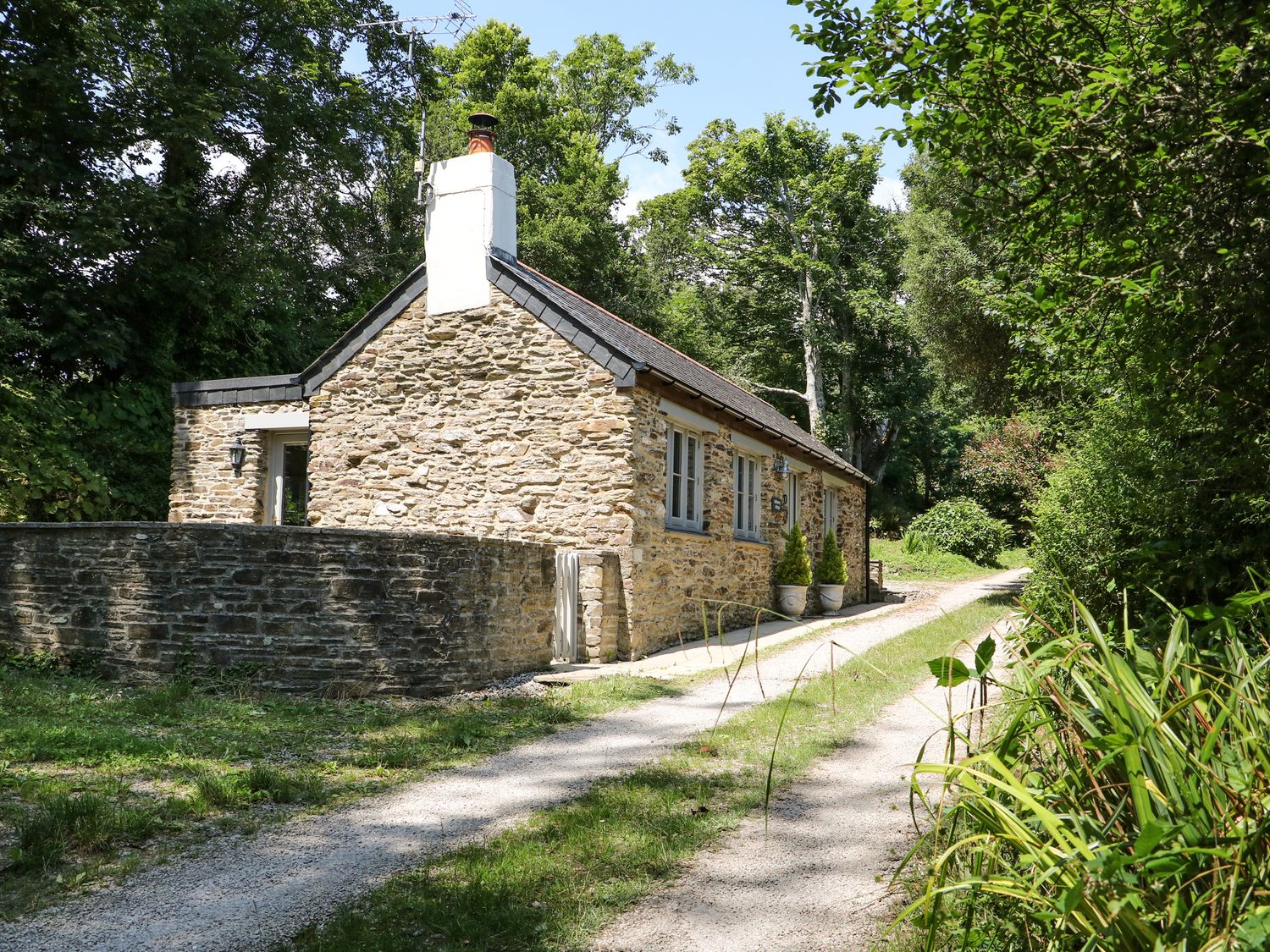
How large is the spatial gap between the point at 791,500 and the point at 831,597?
6.93 ft

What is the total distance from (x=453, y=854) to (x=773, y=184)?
104 ft

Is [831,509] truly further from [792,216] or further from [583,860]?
[792,216]

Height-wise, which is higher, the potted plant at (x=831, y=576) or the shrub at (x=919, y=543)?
the shrub at (x=919, y=543)

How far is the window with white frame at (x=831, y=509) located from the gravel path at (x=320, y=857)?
12.8m

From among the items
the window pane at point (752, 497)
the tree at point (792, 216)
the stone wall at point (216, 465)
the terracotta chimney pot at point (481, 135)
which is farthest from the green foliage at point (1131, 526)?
the tree at point (792, 216)

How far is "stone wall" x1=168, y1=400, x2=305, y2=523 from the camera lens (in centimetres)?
1405

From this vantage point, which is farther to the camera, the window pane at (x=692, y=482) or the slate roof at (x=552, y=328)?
the window pane at (x=692, y=482)

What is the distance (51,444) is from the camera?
13.7 metres

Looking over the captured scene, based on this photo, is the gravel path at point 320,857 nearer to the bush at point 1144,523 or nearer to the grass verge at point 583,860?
the grass verge at point 583,860

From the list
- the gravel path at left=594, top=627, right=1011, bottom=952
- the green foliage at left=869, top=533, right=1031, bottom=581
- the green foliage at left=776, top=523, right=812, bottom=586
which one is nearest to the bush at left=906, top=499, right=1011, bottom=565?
the green foliage at left=869, top=533, right=1031, bottom=581

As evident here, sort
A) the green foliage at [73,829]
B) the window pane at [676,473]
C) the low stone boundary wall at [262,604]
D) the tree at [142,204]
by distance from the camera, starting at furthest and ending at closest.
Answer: the tree at [142,204]
the window pane at [676,473]
the low stone boundary wall at [262,604]
the green foliage at [73,829]

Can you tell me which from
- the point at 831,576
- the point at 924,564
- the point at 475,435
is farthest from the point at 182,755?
the point at 924,564

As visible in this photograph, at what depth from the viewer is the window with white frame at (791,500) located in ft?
53.5

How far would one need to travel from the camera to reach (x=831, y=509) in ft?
64.0
